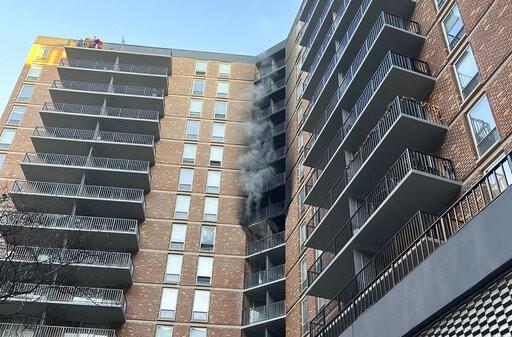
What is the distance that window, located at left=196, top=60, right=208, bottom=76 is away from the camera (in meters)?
47.7

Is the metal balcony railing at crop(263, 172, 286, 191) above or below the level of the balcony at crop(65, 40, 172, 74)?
below

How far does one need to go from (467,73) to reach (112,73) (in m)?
32.1

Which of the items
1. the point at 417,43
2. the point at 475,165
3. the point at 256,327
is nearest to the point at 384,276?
the point at 475,165

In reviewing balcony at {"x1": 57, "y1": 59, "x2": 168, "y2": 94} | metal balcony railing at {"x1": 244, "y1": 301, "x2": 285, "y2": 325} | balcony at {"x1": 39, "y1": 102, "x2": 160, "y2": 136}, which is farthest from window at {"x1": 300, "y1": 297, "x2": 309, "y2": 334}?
balcony at {"x1": 57, "y1": 59, "x2": 168, "y2": 94}

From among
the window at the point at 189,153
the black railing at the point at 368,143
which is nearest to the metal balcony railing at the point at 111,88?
the window at the point at 189,153

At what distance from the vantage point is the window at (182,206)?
38.1 meters

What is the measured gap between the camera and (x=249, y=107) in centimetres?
4497

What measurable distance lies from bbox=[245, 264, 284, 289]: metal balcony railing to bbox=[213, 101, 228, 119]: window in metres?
13.9

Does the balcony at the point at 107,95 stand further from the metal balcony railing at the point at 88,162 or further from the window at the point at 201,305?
the window at the point at 201,305

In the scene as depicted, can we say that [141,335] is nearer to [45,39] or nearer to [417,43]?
[417,43]

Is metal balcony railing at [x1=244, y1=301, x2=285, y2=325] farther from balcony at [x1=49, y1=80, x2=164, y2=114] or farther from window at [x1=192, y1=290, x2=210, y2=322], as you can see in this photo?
balcony at [x1=49, y1=80, x2=164, y2=114]

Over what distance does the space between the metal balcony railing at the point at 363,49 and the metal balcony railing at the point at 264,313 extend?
10.5 metres

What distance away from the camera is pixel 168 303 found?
34.2m

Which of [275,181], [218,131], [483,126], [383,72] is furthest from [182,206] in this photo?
[483,126]
